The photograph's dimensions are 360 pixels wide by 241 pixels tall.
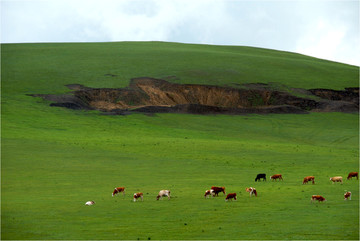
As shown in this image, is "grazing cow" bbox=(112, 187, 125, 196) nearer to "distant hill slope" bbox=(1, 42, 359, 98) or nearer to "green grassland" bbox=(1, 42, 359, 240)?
"green grassland" bbox=(1, 42, 359, 240)

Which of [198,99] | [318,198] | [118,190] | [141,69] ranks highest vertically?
[141,69]

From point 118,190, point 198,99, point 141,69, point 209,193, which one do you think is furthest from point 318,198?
point 141,69

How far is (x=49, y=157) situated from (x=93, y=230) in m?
24.4

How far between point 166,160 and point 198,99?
44.2 metres

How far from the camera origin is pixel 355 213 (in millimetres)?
26672

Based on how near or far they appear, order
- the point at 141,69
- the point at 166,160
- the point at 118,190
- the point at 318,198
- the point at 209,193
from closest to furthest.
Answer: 1. the point at 318,198
2. the point at 209,193
3. the point at 118,190
4. the point at 166,160
5. the point at 141,69

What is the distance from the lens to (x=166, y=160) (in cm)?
4762

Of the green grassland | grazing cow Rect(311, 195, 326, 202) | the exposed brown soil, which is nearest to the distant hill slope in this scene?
the green grassland

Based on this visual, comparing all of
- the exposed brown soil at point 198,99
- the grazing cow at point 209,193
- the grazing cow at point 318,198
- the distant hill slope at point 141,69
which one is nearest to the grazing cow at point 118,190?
the grazing cow at point 209,193

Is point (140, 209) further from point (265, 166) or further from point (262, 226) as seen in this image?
point (265, 166)

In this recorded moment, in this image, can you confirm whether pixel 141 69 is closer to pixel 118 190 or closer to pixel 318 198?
pixel 118 190

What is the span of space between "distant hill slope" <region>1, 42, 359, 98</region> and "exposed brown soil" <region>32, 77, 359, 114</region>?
2919mm

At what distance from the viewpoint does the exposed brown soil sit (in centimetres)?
8375

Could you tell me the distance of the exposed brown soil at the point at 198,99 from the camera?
83750 millimetres
